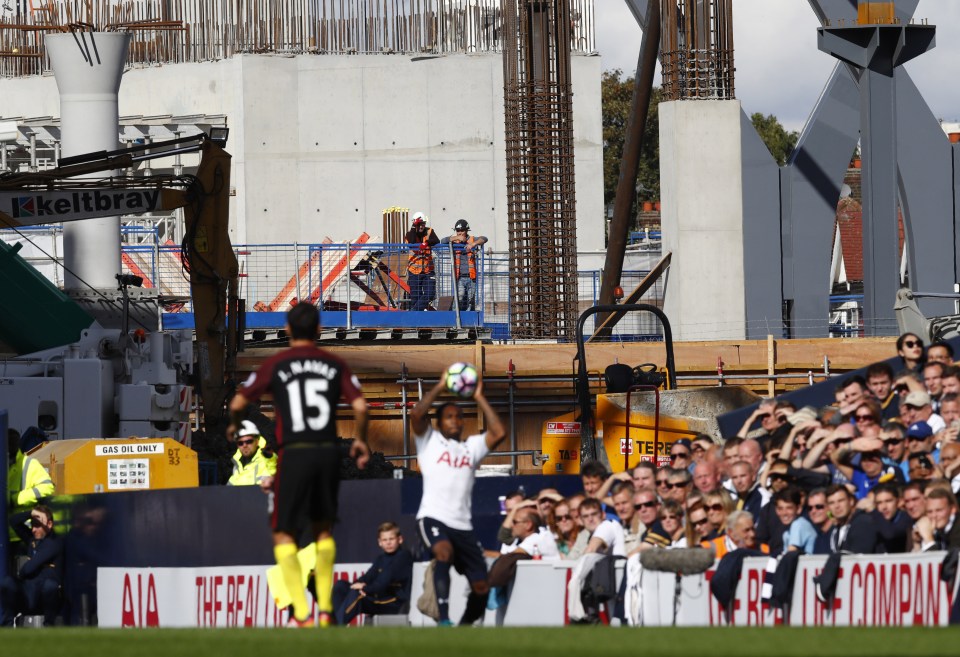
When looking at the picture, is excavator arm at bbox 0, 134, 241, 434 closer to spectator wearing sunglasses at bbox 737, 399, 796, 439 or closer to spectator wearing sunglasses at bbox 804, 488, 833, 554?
spectator wearing sunglasses at bbox 737, 399, 796, 439

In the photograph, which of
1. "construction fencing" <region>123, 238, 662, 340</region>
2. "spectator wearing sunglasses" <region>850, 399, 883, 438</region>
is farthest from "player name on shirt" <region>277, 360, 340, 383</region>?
"construction fencing" <region>123, 238, 662, 340</region>

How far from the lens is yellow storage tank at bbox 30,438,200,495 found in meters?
16.3

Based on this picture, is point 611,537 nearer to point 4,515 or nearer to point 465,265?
point 4,515

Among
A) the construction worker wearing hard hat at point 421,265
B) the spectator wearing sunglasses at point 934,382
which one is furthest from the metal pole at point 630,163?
the spectator wearing sunglasses at point 934,382

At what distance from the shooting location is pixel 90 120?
27.5 meters

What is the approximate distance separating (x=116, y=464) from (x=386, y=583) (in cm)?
563

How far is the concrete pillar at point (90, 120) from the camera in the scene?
27.2 metres

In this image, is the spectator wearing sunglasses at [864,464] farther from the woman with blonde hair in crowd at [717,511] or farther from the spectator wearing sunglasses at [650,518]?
the spectator wearing sunglasses at [650,518]

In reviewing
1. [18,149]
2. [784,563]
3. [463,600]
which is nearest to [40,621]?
[463,600]

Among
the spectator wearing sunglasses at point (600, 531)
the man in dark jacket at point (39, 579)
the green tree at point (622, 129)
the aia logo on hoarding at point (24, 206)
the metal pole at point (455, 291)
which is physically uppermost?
the green tree at point (622, 129)

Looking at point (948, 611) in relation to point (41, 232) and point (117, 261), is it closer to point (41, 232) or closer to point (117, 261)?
point (117, 261)

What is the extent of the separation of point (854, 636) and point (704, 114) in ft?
62.9

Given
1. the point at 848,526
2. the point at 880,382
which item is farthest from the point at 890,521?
the point at 880,382

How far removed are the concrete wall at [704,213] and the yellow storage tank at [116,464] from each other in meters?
11.9
